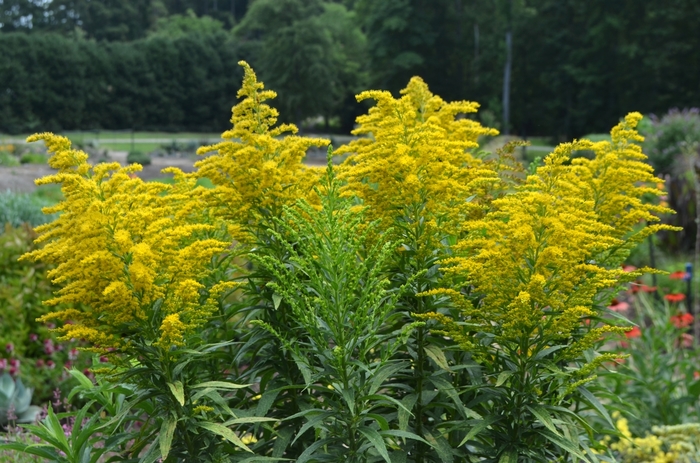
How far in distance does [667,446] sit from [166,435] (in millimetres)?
3816

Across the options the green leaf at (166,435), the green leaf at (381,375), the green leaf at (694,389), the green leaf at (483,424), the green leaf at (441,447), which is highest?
the green leaf at (381,375)

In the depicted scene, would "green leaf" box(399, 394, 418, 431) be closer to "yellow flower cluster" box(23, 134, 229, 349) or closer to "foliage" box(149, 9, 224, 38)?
"yellow flower cluster" box(23, 134, 229, 349)

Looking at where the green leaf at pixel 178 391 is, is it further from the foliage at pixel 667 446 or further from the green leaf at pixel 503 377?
the foliage at pixel 667 446

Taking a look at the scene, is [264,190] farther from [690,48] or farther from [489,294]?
[690,48]

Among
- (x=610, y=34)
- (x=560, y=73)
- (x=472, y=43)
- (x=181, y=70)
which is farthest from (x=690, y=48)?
(x=181, y=70)

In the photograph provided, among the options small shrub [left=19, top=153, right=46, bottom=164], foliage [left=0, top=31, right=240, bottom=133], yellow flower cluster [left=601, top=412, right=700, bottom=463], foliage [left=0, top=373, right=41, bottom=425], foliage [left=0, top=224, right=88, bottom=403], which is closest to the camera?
yellow flower cluster [left=601, top=412, right=700, bottom=463]

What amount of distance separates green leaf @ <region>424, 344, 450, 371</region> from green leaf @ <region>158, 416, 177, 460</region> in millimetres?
1002

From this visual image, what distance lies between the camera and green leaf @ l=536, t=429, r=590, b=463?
2516 millimetres

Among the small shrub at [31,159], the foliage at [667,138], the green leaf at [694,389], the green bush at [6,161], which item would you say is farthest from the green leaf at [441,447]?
the small shrub at [31,159]

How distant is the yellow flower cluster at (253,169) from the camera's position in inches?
117

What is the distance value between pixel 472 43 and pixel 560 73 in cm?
756

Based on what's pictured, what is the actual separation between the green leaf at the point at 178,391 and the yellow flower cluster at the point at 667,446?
312 centimetres

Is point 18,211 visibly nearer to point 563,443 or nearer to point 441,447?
point 441,447

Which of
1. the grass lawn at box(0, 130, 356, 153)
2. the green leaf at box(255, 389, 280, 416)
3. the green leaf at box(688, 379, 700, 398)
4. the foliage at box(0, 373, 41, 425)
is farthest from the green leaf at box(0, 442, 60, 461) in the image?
the grass lawn at box(0, 130, 356, 153)
